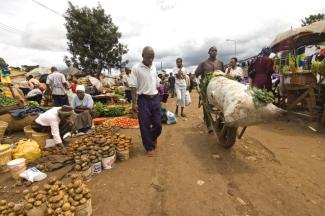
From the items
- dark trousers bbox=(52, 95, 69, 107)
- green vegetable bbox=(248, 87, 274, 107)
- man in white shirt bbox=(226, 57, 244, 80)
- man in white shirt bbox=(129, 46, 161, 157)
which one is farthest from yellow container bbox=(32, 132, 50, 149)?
man in white shirt bbox=(226, 57, 244, 80)

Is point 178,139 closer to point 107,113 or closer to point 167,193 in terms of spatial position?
point 167,193

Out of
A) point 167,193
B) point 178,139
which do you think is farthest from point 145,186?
point 178,139

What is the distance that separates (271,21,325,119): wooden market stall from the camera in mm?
6363

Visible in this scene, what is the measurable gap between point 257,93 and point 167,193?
1.95 m

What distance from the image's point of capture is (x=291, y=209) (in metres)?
2.90

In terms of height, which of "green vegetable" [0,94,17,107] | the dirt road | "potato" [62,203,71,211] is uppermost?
"green vegetable" [0,94,17,107]

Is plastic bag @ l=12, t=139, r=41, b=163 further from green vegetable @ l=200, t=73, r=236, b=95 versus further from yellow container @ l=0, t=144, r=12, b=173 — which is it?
green vegetable @ l=200, t=73, r=236, b=95

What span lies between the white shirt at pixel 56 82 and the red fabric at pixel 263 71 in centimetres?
670

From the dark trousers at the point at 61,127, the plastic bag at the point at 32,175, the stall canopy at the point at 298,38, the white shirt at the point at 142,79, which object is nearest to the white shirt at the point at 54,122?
the dark trousers at the point at 61,127

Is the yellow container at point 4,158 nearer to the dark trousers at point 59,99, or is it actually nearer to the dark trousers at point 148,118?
the dark trousers at point 148,118

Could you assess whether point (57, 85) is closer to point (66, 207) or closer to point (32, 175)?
point (32, 175)

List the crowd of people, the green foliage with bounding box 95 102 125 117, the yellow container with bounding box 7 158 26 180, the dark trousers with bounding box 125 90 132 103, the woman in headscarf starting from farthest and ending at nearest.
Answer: the dark trousers with bounding box 125 90 132 103
the green foliage with bounding box 95 102 125 117
the woman in headscarf
the crowd of people
the yellow container with bounding box 7 158 26 180

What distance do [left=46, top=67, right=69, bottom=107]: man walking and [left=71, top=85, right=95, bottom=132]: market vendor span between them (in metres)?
2.39

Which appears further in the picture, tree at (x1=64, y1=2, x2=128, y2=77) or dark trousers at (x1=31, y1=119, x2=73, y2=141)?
tree at (x1=64, y1=2, x2=128, y2=77)
